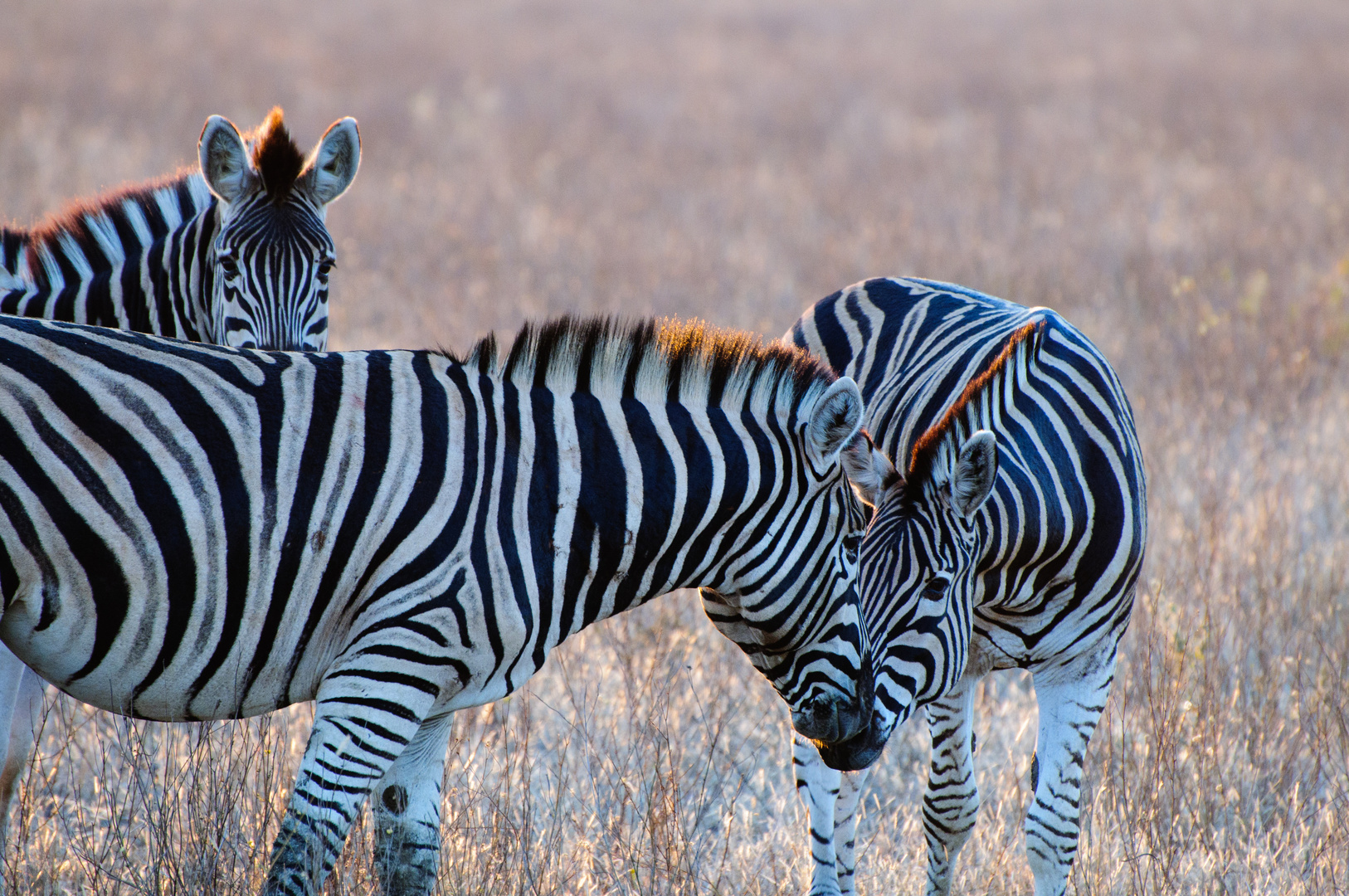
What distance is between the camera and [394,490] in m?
2.88

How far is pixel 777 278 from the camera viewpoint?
11086 mm

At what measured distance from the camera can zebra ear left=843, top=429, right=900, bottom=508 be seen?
333cm

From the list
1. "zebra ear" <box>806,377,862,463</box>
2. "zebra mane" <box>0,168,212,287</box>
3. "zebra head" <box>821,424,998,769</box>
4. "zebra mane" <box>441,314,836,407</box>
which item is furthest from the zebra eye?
"zebra mane" <box>0,168,212,287</box>

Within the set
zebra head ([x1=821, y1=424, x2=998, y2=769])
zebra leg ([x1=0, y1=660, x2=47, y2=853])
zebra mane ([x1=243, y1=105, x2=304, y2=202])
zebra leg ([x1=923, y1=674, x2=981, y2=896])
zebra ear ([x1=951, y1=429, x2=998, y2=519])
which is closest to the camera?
zebra ear ([x1=951, y1=429, x2=998, y2=519])

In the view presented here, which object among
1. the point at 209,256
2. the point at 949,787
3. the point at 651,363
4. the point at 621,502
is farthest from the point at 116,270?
the point at 949,787

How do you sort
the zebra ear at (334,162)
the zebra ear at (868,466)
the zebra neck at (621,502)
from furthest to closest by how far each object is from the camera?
the zebra ear at (334,162)
the zebra ear at (868,466)
the zebra neck at (621,502)

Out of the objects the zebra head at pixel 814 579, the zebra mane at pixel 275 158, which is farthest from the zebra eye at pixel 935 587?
the zebra mane at pixel 275 158

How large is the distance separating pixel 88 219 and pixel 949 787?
3.63 meters

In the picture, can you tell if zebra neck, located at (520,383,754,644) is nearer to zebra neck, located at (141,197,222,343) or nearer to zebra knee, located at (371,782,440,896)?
zebra knee, located at (371,782,440,896)

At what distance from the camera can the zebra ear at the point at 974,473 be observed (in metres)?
3.12

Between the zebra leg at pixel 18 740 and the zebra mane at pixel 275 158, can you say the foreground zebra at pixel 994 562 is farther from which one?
the zebra leg at pixel 18 740

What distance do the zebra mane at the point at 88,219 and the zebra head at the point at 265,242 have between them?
31 cm

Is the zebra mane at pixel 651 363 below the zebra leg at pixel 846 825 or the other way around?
the other way around

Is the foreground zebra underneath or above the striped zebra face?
underneath
